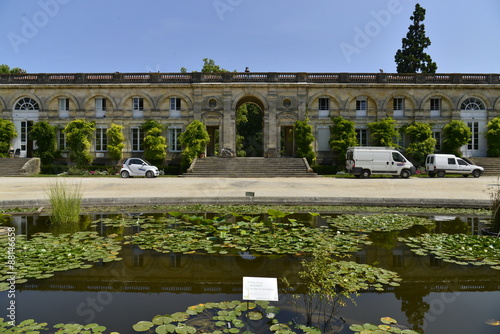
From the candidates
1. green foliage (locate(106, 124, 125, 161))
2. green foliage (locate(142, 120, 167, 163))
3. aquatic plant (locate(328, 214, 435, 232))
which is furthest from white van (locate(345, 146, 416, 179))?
green foliage (locate(106, 124, 125, 161))

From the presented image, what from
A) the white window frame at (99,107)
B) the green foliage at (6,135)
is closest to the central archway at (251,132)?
the white window frame at (99,107)

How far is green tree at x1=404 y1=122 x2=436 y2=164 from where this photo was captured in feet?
96.0

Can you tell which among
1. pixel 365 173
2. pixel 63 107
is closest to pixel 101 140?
pixel 63 107

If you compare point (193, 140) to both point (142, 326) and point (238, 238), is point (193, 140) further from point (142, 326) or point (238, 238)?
point (142, 326)

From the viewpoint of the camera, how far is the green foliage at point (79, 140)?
95.1 feet

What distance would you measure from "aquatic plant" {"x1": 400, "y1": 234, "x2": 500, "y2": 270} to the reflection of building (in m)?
24.7

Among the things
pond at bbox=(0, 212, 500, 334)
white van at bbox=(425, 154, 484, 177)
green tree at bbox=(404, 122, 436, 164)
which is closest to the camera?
pond at bbox=(0, 212, 500, 334)

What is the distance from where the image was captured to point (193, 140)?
28.5 m

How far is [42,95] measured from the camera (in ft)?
101

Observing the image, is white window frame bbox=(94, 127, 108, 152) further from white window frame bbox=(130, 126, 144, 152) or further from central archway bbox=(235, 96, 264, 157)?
central archway bbox=(235, 96, 264, 157)

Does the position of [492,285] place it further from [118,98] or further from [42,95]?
[42,95]

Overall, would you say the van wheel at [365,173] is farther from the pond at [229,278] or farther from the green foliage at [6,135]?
the green foliage at [6,135]

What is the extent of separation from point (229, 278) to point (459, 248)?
3.54m

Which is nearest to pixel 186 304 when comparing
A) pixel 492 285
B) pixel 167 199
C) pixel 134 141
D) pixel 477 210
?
pixel 492 285
